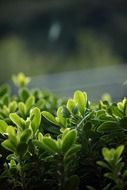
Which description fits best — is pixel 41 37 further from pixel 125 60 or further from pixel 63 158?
pixel 63 158

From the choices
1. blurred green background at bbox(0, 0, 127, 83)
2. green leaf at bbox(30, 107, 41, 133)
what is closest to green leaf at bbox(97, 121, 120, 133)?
green leaf at bbox(30, 107, 41, 133)

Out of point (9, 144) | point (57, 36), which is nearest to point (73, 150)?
point (9, 144)

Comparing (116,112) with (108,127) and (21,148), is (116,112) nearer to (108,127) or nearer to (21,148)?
(108,127)

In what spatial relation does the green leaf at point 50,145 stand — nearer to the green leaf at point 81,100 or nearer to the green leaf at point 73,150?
the green leaf at point 73,150

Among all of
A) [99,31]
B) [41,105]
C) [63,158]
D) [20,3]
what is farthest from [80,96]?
[20,3]

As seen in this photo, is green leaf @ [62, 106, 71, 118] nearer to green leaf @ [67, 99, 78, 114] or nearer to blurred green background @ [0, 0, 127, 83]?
green leaf @ [67, 99, 78, 114]

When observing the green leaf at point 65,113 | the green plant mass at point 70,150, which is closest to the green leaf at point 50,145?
the green plant mass at point 70,150
